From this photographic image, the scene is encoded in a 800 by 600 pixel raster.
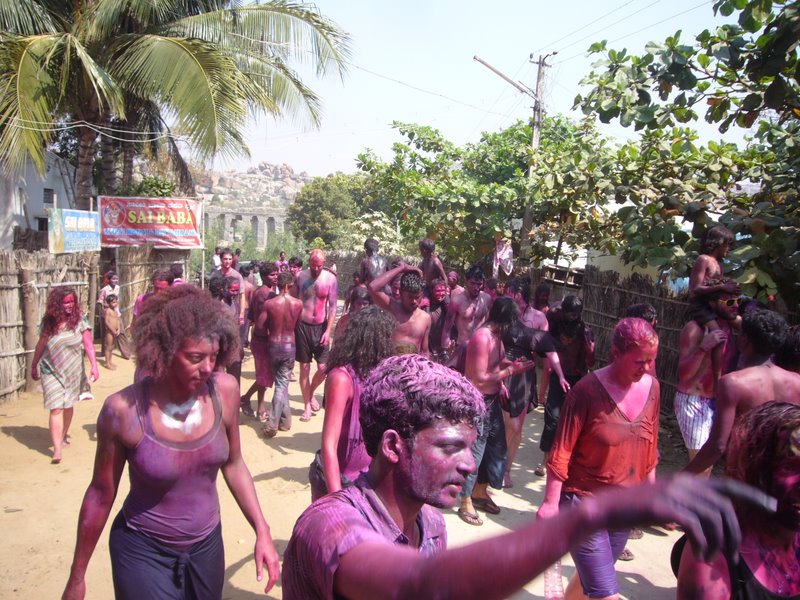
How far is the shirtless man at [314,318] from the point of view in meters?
8.06

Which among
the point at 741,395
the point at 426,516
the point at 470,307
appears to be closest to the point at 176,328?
the point at 426,516

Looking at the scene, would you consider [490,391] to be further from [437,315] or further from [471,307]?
[437,315]

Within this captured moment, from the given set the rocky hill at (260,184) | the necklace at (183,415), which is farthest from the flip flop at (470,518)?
the rocky hill at (260,184)

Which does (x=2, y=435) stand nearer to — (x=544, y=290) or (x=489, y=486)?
(x=489, y=486)

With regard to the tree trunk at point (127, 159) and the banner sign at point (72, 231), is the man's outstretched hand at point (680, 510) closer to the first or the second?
the banner sign at point (72, 231)

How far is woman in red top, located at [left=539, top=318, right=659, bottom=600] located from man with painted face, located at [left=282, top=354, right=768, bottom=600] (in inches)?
63.6

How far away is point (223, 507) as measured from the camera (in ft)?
17.4

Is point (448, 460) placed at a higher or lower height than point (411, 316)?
higher

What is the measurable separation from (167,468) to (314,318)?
219 inches

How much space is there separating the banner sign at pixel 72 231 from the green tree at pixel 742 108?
772 centimetres

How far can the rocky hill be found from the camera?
10047 centimetres

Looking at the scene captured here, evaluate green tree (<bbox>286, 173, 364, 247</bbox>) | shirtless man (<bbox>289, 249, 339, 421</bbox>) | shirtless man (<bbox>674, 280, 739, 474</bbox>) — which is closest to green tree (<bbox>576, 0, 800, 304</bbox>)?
shirtless man (<bbox>674, 280, 739, 474</bbox>)

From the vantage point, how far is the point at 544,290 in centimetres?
726

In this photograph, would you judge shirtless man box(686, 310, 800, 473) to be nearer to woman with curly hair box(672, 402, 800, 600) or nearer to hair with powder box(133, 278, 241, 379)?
woman with curly hair box(672, 402, 800, 600)
